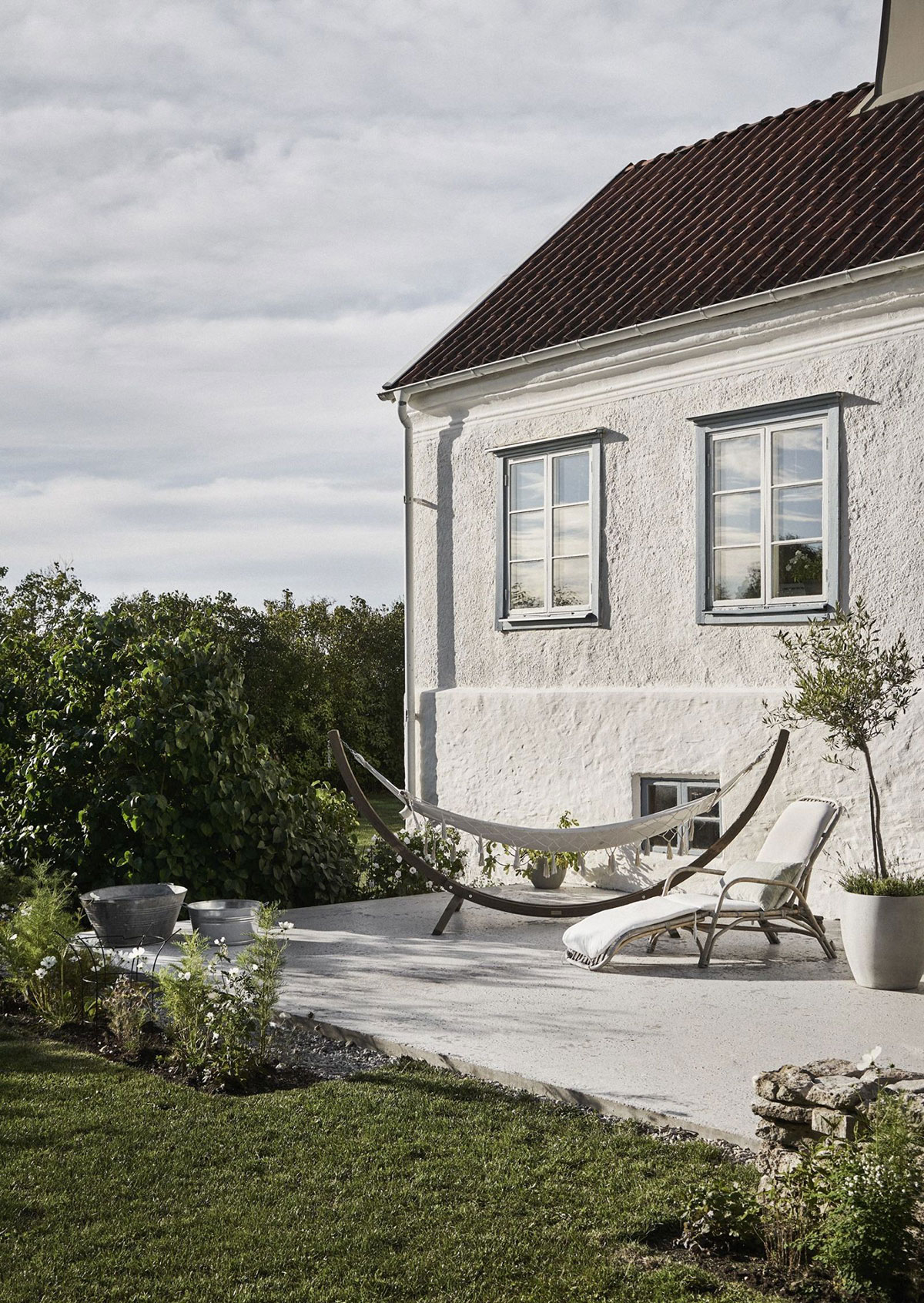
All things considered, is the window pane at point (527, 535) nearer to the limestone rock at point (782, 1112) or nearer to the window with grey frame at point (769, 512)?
the window with grey frame at point (769, 512)

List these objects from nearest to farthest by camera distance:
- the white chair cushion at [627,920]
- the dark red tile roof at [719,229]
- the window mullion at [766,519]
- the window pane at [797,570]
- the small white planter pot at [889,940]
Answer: the small white planter pot at [889,940] → the white chair cushion at [627,920] → the window pane at [797,570] → the window mullion at [766,519] → the dark red tile roof at [719,229]

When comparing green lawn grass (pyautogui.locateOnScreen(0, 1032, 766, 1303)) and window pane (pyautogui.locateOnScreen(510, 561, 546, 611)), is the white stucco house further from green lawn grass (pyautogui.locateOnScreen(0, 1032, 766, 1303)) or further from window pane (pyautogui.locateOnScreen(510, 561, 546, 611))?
green lawn grass (pyautogui.locateOnScreen(0, 1032, 766, 1303))

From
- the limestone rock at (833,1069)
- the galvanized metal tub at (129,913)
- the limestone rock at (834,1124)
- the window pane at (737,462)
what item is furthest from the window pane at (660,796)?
the limestone rock at (834,1124)

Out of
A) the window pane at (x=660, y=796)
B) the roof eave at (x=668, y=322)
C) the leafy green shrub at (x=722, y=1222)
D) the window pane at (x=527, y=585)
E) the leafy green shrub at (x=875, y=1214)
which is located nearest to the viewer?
the leafy green shrub at (x=875, y=1214)

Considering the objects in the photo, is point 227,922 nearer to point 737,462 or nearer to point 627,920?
point 627,920

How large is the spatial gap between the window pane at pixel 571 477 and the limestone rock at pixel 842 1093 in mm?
7456

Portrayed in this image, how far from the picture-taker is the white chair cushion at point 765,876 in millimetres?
7688

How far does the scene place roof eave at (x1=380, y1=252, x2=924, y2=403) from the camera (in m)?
8.77

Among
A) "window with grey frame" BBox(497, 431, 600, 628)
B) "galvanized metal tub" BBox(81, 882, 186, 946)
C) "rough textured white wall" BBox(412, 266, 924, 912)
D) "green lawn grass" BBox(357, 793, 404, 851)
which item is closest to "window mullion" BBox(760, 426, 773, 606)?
"rough textured white wall" BBox(412, 266, 924, 912)

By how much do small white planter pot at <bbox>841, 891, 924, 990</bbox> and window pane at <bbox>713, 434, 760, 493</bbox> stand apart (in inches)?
152

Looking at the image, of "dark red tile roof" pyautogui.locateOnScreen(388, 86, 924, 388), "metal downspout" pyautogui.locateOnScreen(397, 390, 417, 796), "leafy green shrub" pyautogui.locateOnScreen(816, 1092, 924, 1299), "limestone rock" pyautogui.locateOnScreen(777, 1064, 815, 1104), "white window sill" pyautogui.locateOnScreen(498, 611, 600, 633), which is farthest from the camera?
"metal downspout" pyautogui.locateOnScreen(397, 390, 417, 796)

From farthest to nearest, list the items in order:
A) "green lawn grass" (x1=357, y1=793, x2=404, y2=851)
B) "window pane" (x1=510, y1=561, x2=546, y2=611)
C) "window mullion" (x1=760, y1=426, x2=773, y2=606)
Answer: "green lawn grass" (x1=357, y1=793, x2=404, y2=851), "window pane" (x1=510, y1=561, x2=546, y2=611), "window mullion" (x1=760, y1=426, x2=773, y2=606)

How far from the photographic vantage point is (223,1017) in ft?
17.6

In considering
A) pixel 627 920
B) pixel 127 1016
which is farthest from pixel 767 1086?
pixel 627 920
